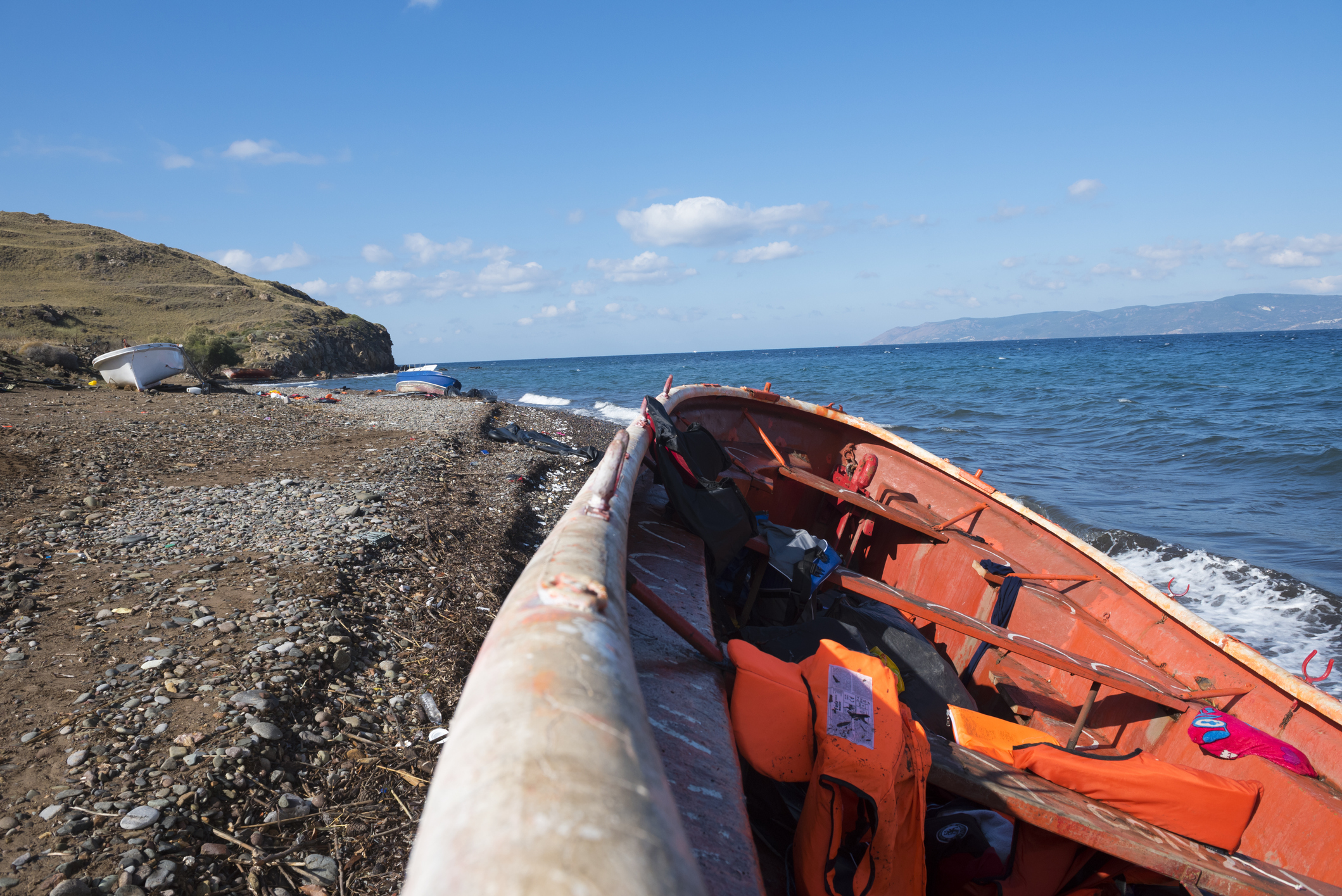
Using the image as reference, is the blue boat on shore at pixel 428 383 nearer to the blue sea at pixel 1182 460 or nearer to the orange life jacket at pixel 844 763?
the blue sea at pixel 1182 460

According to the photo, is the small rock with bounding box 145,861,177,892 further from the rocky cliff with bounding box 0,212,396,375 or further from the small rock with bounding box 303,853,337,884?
the rocky cliff with bounding box 0,212,396,375

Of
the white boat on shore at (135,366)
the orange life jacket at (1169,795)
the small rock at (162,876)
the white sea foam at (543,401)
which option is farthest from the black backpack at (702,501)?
the white sea foam at (543,401)

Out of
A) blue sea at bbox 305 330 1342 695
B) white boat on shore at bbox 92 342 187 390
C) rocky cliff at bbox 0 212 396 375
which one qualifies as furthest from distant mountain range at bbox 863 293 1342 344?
white boat on shore at bbox 92 342 187 390

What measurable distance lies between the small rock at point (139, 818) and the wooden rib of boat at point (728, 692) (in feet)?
6.08

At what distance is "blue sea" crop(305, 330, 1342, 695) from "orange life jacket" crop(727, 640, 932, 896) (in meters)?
5.70

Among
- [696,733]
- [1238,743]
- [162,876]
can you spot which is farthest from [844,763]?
[162,876]

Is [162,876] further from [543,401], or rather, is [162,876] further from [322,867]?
[543,401]

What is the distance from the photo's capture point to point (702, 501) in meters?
3.52

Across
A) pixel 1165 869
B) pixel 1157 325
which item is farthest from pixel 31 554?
pixel 1157 325

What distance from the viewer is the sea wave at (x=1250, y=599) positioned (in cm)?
563

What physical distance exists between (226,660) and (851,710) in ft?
10.2

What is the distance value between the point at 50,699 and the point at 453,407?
14385 mm

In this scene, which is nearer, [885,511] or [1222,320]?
[885,511]

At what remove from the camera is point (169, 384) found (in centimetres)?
1675
